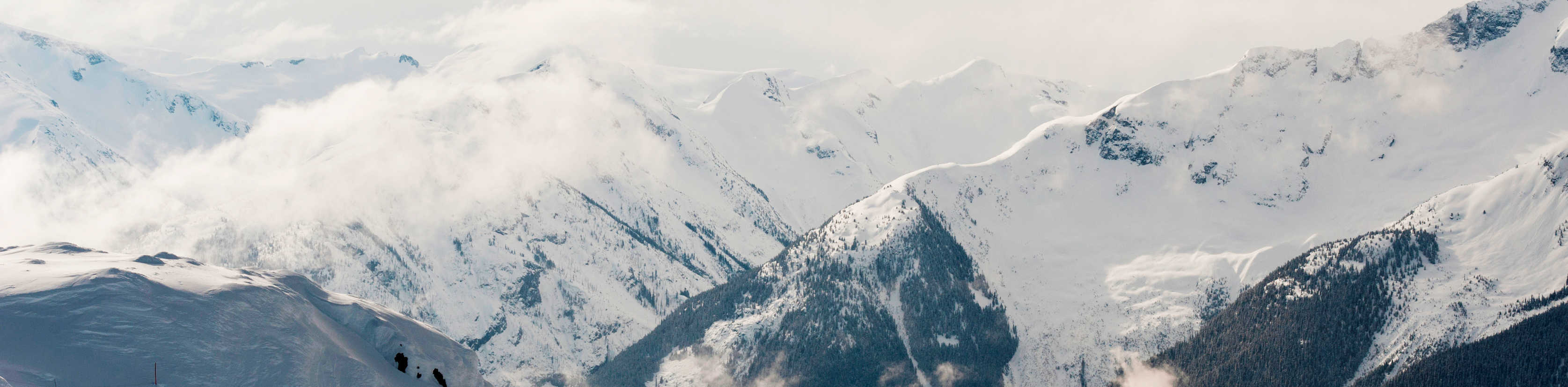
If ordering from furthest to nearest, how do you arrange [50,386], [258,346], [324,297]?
[324,297], [258,346], [50,386]

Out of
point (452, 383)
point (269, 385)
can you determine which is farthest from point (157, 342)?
point (452, 383)

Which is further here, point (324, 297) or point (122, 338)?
point (324, 297)

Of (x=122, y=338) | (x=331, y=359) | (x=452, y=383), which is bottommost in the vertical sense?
(x=452, y=383)

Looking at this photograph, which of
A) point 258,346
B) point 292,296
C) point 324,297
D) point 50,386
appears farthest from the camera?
point 324,297

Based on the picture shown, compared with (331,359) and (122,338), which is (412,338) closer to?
(331,359)

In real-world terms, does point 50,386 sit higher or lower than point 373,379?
higher

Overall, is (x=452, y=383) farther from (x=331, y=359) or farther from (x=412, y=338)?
(x=331, y=359)
